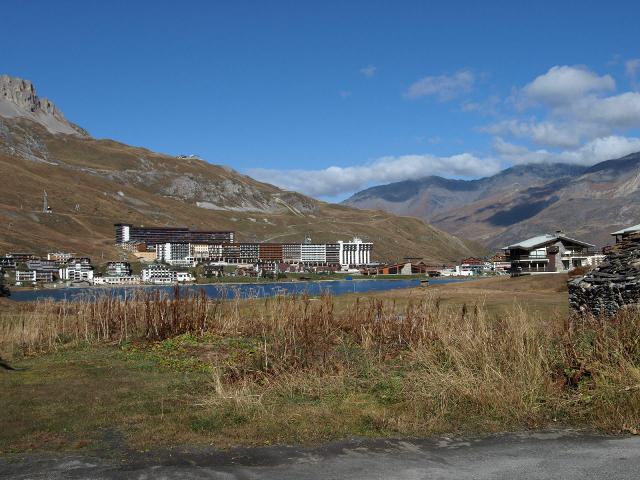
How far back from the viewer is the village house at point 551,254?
70000 mm

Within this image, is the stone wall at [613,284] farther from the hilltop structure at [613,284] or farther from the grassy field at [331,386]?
the grassy field at [331,386]

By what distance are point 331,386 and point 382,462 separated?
3664 mm

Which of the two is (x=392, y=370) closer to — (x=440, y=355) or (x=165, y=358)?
(x=440, y=355)

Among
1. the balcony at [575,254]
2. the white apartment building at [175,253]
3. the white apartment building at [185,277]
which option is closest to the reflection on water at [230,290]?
the balcony at [575,254]

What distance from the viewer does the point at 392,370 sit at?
12180 mm

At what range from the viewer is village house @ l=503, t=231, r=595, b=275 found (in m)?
70.0

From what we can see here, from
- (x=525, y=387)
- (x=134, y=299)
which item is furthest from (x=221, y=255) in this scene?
(x=525, y=387)

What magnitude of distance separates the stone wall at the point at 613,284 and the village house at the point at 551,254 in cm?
5139

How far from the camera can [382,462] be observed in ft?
23.8

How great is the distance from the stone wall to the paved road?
10913 millimetres

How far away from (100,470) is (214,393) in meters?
3.66

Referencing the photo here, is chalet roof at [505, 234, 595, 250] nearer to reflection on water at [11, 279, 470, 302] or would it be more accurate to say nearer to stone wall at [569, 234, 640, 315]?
reflection on water at [11, 279, 470, 302]

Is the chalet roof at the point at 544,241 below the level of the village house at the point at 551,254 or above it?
above

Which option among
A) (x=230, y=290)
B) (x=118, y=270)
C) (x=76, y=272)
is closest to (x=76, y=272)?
(x=76, y=272)
